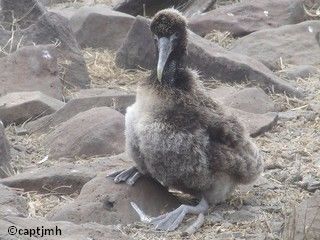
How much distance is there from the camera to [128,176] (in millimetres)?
6723

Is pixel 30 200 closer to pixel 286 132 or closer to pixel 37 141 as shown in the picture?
pixel 37 141

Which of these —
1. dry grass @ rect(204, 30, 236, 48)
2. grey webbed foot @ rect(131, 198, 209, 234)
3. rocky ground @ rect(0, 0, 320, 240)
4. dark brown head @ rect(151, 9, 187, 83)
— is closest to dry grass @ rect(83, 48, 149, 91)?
rocky ground @ rect(0, 0, 320, 240)

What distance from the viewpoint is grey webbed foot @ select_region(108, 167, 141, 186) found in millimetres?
6688

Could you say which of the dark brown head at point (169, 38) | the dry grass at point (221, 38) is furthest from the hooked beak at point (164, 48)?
the dry grass at point (221, 38)

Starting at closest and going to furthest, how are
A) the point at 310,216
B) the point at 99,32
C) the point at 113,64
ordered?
the point at 310,216
the point at 113,64
the point at 99,32

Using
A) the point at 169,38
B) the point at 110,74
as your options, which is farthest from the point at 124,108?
the point at 169,38

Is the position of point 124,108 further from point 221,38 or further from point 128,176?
point 221,38

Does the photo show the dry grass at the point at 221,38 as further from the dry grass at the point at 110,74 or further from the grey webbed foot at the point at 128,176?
the grey webbed foot at the point at 128,176

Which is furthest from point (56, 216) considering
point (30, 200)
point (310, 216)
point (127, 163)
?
point (310, 216)

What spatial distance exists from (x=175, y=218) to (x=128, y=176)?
0.55 meters

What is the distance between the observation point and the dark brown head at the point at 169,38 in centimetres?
655

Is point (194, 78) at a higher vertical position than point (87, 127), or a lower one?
higher

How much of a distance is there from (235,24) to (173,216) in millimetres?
5913

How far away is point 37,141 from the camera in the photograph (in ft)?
A: 28.3
